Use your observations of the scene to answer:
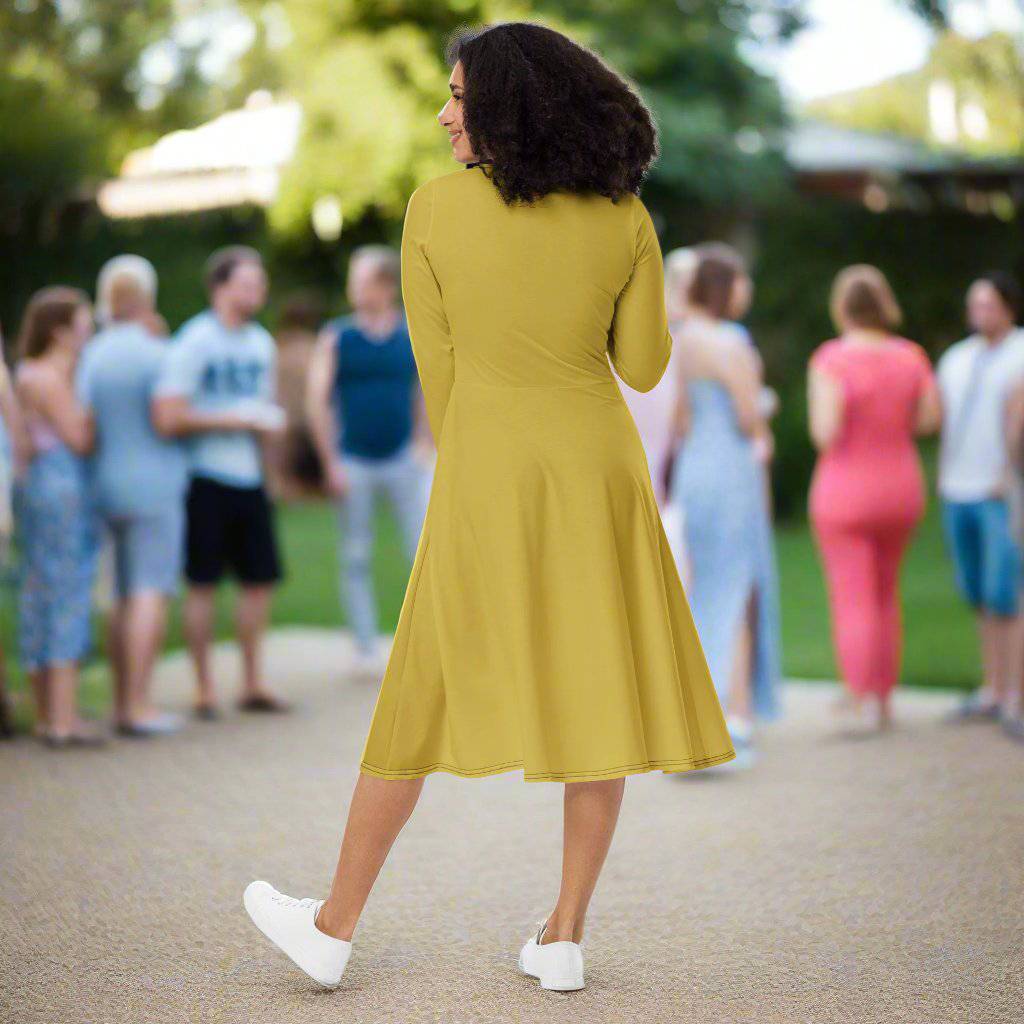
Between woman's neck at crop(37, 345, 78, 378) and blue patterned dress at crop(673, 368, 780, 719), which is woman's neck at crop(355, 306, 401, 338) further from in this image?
blue patterned dress at crop(673, 368, 780, 719)

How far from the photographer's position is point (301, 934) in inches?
140

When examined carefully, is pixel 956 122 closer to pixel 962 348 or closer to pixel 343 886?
pixel 962 348

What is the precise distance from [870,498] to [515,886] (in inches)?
113

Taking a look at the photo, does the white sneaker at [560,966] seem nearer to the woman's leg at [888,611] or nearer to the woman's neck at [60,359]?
the woman's leg at [888,611]

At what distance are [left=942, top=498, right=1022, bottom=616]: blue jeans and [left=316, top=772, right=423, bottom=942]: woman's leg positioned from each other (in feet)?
13.5

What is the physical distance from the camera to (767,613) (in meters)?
6.46

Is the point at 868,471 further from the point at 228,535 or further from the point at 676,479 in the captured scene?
the point at 228,535

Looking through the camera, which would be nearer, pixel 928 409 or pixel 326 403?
pixel 928 409

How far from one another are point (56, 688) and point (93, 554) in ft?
1.96

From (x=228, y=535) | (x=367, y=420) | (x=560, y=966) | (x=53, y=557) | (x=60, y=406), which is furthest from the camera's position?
(x=367, y=420)

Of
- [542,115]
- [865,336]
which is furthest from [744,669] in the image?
[542,115]

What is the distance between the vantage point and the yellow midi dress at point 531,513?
3.31 m

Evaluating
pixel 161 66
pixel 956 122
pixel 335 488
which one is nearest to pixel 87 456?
pixel 335 488

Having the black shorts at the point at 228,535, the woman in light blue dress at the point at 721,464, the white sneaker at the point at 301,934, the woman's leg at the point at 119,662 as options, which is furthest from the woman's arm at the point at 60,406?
the white sneaker at the point at 301,934
